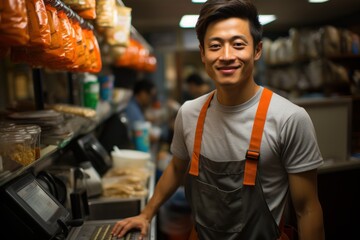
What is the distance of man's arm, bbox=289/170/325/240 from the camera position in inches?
49.6

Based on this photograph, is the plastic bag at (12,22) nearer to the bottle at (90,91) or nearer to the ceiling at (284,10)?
the ceiling at (284,10)

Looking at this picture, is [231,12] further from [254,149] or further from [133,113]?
[133,113]

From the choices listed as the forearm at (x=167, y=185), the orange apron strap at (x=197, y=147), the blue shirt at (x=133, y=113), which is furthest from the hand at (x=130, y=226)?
the blue shirt at (x=133, y=113)

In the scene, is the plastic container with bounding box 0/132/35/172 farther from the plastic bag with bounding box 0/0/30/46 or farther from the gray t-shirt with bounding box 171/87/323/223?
the gray t-shirt with bounding box 171/87/323/223

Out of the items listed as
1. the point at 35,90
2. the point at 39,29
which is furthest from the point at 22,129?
the point at 35,90

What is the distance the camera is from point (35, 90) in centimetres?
181

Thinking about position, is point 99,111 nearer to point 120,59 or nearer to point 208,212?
point 120,59

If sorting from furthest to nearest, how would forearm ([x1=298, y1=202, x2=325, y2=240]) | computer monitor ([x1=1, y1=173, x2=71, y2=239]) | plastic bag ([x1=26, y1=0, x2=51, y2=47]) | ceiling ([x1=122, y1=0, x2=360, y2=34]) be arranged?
1. ceiling ([x1=122, y1=0, x2=360, y2=34])
2. forearm ([x1=298, y1=202, x2=325, y2=240])
3. computer monitor ([x1=1, y1=173, x2=71, y2=239])
4. plastic bag ([x1=26, y1=0, x2=51, y2=47])

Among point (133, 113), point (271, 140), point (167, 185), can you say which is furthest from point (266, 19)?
point (133, 113)

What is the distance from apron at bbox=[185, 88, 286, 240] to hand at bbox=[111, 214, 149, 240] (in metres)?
0.24

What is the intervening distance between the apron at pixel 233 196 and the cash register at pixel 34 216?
34cm

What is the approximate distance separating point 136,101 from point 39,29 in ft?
11.7

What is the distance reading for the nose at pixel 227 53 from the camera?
1245mm

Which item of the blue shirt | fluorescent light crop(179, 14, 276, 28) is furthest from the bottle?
the blue shirt
